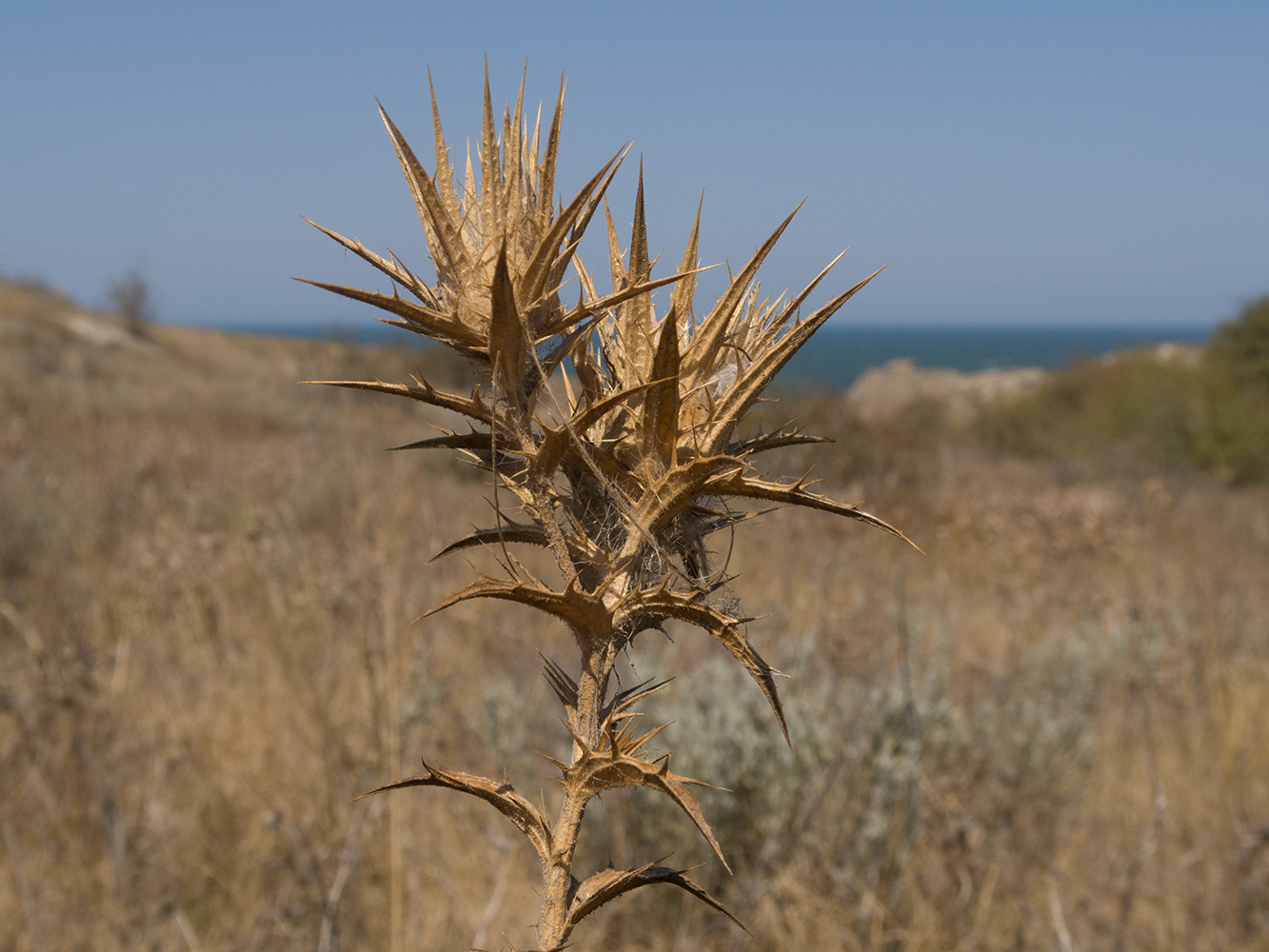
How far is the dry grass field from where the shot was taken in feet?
8.37

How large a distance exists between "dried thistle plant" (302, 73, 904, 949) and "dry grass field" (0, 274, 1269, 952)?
2.18 feet

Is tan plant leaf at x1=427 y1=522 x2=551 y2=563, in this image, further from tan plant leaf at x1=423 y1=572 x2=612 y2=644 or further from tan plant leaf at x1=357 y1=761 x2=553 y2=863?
tan plant leaf at x1=357 y1=761 x2=553 y2=863

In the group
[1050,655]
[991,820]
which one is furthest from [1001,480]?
[991,820]

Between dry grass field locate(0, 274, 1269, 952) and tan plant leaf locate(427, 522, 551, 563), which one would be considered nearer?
tan plant leaf locate(427, 522, 551, 563)

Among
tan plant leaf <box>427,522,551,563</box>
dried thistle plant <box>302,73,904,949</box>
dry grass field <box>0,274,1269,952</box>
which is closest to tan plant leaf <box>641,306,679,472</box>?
dried thistle plant <box>302,73,904,949</box>

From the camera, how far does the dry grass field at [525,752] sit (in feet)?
8.37

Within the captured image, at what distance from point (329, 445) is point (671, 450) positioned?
803cm

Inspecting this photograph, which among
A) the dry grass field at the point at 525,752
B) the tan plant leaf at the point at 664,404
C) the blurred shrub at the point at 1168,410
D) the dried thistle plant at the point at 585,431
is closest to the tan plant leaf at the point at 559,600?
the dried thistle plant at the point at 585,431

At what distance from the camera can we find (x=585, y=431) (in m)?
0.62

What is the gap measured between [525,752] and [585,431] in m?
2.94

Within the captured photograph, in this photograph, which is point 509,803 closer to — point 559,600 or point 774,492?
point 559,600

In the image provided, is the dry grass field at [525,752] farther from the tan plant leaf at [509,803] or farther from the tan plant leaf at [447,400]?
the tan plant leaf at [447,400]

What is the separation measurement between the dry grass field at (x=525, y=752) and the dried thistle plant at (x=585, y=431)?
0.67m

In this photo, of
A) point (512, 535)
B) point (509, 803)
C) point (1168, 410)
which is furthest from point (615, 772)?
point (1168, 410)
